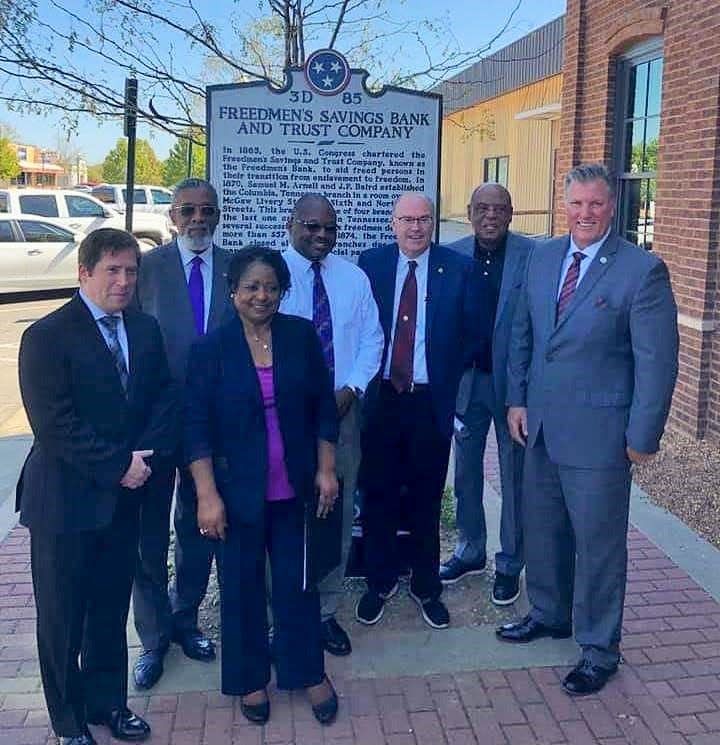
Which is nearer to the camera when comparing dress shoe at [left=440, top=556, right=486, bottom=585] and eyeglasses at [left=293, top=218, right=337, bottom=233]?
eyeglasses at [left=293, top=218, right=337, bottom=233]

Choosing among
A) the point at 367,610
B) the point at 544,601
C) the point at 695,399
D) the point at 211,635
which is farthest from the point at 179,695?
the point at 695,399

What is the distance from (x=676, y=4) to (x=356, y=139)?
4369 mm

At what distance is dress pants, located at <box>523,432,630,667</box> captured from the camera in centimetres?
361

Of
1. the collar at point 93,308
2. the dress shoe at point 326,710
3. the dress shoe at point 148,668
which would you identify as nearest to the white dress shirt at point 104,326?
the collar at point 93,308

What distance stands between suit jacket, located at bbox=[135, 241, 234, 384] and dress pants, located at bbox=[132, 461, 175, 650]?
466 mm

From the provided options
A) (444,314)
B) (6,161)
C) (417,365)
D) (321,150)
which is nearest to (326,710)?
(417,365)

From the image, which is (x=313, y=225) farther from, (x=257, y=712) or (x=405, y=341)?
(x=257, y=712)

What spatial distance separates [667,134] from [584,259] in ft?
16.1

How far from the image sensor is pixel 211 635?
161 inches

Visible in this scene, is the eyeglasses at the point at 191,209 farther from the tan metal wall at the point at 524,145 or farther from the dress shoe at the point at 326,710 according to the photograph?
the tan metal wall at the point at 524,145

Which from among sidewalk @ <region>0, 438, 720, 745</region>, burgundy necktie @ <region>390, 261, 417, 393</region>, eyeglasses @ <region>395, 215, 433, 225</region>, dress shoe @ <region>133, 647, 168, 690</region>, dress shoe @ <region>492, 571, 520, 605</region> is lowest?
sidewalk @ <region>0, 438, 720, 745</region>

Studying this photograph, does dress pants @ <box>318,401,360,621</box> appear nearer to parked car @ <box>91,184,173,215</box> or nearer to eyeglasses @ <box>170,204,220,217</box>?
eyeglasses @ <box>170,204,220,217</box>

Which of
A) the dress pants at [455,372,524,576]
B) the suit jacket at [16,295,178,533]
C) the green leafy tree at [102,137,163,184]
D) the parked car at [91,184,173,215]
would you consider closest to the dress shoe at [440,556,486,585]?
the dress pants at [455,372,524,576]

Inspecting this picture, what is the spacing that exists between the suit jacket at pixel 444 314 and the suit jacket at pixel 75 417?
125cm
